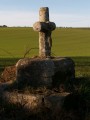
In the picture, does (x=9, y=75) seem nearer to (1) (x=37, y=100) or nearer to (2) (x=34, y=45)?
(1) (x=37, y=100)

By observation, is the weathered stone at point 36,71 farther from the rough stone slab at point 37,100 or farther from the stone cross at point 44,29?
the stone cross at point 44,29

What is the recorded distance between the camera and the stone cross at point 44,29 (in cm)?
1162

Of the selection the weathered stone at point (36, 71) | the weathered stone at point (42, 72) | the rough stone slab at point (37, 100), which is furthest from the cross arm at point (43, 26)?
the rough stone slab at point (37, 100)

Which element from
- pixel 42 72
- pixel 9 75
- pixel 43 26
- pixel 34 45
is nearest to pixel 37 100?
pixel 42 72

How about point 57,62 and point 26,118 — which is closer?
point 26,118

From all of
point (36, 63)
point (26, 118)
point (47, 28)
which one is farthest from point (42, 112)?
point (47, 28)

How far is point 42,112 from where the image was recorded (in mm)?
9508

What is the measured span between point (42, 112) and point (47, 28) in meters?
2.82

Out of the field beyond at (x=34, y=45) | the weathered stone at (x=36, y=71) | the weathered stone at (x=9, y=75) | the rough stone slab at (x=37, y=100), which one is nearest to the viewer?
the rough stone slab at (x=37, y=100)

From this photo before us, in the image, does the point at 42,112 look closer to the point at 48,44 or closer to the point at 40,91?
the point at 40,91

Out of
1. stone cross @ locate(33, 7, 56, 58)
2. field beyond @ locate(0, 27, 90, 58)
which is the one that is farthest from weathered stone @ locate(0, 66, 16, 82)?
field beyond @ locate(0, 27, 90, 58)

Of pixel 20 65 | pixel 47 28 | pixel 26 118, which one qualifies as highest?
pixel 47 28

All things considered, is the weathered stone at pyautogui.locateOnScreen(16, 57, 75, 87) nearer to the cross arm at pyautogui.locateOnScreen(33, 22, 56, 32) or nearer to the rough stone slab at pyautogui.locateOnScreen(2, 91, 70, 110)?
the rough stone slab at pyautogui.locateOnScreen(2, 91, 70, 110)

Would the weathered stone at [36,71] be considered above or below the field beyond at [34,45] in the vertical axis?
above
